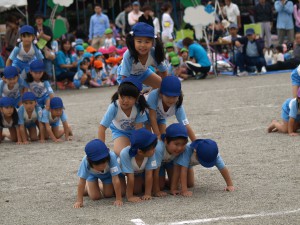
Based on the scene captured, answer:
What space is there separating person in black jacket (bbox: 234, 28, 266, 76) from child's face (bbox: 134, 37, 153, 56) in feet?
38.6

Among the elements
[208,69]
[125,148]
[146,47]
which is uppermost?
[146,47]

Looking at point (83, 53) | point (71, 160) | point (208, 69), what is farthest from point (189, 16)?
point (71, 160)

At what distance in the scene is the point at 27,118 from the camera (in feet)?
35.8

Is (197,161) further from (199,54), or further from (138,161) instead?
(199,54)

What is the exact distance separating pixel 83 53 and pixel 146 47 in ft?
37.6

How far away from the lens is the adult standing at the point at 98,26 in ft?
68.2

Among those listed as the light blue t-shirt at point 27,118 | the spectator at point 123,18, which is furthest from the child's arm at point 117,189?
the spectator at point 123,18

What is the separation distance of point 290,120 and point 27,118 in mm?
3870

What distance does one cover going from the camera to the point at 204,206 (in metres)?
6.16

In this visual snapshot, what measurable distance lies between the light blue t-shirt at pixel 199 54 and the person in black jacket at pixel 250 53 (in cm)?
89

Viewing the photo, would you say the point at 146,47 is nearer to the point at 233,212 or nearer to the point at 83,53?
the point at 233,212

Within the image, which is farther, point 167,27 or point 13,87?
point 167,27

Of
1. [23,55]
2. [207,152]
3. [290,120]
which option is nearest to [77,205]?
[207,152]

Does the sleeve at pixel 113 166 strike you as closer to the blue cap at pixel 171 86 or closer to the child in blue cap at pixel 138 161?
the child in blue cap at pixel 138 161
